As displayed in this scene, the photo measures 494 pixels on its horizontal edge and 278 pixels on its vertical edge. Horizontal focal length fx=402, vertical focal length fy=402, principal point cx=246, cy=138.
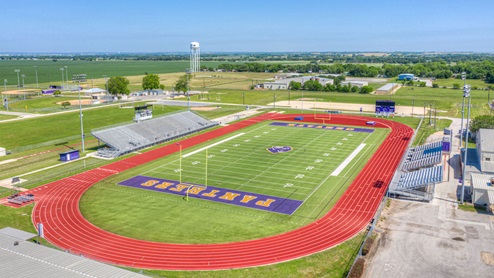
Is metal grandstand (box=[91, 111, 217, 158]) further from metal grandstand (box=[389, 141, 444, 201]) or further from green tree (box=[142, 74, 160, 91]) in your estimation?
green tree (box=[142, 74, 160, 91])

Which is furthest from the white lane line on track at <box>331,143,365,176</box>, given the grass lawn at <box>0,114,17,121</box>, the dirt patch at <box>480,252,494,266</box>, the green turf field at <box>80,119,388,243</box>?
the grass lawn at <box>0,114,17,121</box>

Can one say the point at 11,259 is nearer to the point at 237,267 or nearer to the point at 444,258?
the point at 237,267

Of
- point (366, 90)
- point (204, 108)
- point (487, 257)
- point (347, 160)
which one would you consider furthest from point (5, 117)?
point (366, 90)

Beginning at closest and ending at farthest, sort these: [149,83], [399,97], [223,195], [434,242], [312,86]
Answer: [434,242] → [223,195] → [399,97] → [149,83] → [312,86]

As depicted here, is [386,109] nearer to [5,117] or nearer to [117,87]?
[117,87]

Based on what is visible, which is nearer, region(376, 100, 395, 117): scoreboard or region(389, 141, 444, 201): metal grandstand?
region(389, 141, 444, 201): metal grandstand

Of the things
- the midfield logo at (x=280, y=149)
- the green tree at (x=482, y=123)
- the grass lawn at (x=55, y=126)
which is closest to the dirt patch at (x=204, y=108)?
the grass lawn at (x=55, y=126)

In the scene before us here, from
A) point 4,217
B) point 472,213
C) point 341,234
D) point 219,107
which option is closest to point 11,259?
point 4,217
